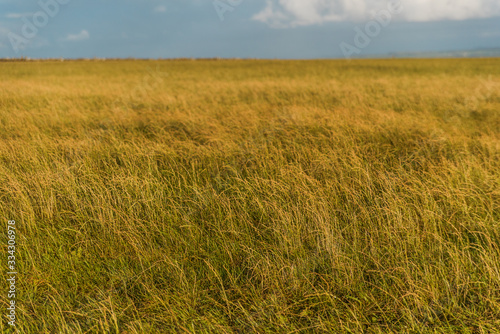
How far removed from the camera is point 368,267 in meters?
2.22

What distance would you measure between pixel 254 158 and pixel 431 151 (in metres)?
2.59

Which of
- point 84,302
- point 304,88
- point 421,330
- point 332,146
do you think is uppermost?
point 304,88

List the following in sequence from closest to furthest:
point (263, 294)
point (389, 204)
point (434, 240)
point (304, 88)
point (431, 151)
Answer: point (263, 294) < point (434, 240) < point (389, 204) < point (431, 151) < point (304, 88)

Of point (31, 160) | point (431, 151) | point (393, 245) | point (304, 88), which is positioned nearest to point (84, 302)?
point (393, 245)

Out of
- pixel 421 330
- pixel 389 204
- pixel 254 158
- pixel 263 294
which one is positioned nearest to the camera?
pixel 421 330

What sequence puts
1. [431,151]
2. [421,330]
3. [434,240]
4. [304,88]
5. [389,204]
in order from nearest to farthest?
[421,330] < [434,240] < [389,204] < [431,151] < [304,88]

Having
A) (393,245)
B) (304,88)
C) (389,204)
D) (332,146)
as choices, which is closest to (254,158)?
(332,146)

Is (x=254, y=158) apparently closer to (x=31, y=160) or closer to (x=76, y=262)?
(x=76, y=262)

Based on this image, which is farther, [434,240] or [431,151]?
[431,151]

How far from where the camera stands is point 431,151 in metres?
4.62

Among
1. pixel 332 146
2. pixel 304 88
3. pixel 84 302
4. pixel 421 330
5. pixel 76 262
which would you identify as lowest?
pixel 421 330

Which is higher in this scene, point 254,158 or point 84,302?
point 254,158

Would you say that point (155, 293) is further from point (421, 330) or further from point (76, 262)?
point (421, 330)

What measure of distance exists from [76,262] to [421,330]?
2.28 metres
